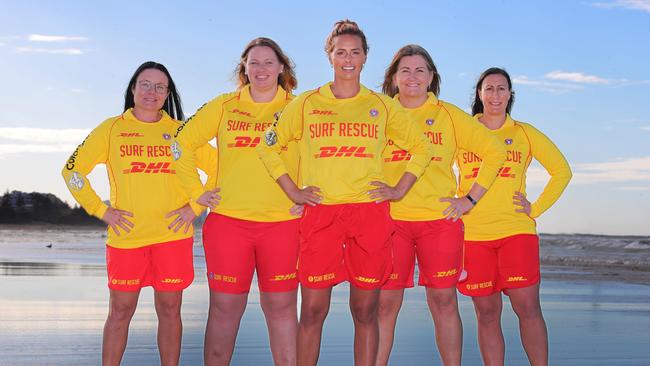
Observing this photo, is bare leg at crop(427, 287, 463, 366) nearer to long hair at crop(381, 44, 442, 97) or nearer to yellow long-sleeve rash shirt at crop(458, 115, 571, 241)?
yellow long-sleeve rash shirt at crop(458, 115, 571, 241)

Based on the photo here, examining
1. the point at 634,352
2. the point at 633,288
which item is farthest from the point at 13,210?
the point at 634,352

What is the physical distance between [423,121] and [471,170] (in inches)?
25.5

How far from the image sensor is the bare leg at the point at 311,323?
16.0ft

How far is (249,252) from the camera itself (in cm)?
508

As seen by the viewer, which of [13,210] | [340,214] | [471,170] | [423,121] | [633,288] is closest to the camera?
[340,214]

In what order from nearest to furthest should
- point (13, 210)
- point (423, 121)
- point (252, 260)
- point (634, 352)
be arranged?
point (252, 260), point (423, 121), point (634, 352), point (13, 210)

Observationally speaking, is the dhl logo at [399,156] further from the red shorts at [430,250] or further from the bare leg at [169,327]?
the bare leg at [169,327]

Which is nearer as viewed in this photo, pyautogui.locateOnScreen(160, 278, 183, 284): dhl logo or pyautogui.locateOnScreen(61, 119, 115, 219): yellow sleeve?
pyautogui.locateOnScreen(160, 278, 183, 284): dhl logo

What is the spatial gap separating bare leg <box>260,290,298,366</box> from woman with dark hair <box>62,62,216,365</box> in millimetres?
804

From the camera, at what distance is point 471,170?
19.5ft

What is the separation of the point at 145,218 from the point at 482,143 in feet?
7.61

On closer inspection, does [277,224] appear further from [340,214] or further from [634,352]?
[634,352]

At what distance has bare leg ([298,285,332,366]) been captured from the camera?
4871 mm

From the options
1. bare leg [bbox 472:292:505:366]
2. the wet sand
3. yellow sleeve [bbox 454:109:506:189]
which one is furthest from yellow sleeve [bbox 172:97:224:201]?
bare leg [bbox 472:292:505:366]
